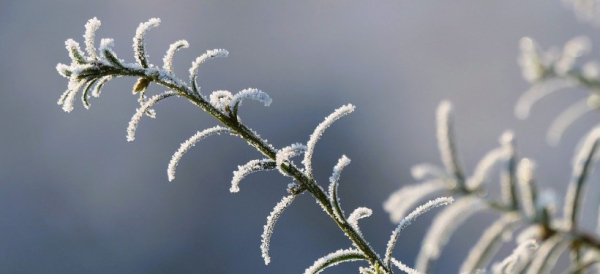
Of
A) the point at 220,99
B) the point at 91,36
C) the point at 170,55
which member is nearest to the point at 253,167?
the point at 220,99

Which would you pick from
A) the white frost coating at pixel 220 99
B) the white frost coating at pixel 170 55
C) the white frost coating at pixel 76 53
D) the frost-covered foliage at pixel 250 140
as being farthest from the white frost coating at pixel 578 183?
the white frost coating at pixel 76 53

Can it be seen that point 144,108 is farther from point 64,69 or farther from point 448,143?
point 448,143

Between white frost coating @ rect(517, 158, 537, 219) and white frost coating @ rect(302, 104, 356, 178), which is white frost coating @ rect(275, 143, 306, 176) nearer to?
white frost coating @ rect(302, 104, 356, 178)

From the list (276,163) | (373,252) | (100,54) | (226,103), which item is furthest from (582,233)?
(100,54)

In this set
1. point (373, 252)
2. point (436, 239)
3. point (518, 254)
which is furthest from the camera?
point (373, 252)

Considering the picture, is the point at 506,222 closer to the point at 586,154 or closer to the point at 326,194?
the point at 586,154
